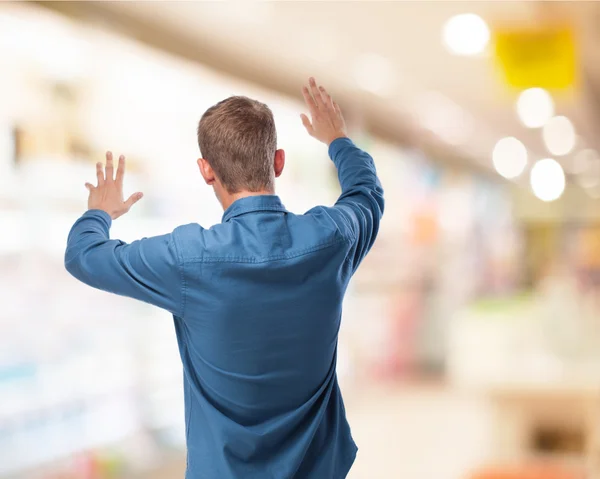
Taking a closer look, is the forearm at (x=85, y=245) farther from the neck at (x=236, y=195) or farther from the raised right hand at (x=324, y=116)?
the raised right hand at (x=324, y=116)

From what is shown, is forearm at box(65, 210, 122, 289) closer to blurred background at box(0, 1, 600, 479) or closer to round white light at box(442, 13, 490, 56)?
blurred background at box(0, 1, 600, 479)

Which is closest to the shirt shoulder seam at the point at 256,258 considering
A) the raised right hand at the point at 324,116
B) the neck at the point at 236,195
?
the neck at the point at 236,195

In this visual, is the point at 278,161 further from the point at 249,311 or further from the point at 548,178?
the point at 548,178

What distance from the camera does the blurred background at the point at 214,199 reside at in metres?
3.13

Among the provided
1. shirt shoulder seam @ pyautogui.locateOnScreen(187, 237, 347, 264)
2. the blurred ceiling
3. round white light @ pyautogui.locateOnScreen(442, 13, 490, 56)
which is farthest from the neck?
round white light @ pyautogui.locateOnScreen(442, 13, 490, 56)

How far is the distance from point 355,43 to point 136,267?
11.6ft

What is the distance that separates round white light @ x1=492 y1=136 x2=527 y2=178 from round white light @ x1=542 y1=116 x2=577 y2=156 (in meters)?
0.39

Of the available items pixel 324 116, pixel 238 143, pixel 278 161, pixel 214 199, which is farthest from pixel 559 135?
pixel 238 143

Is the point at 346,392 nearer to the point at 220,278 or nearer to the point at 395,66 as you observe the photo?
the point at 395,66

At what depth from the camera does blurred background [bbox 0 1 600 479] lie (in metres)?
3.13

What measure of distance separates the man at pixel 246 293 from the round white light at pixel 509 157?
8019 mm

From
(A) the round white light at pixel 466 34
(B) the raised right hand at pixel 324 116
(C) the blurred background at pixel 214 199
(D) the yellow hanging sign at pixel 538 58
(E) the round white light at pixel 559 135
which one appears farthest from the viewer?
(E) the round white light at pixel 559 135

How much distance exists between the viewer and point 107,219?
149 cm

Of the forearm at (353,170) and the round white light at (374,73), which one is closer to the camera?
the forearm at (353,170)
